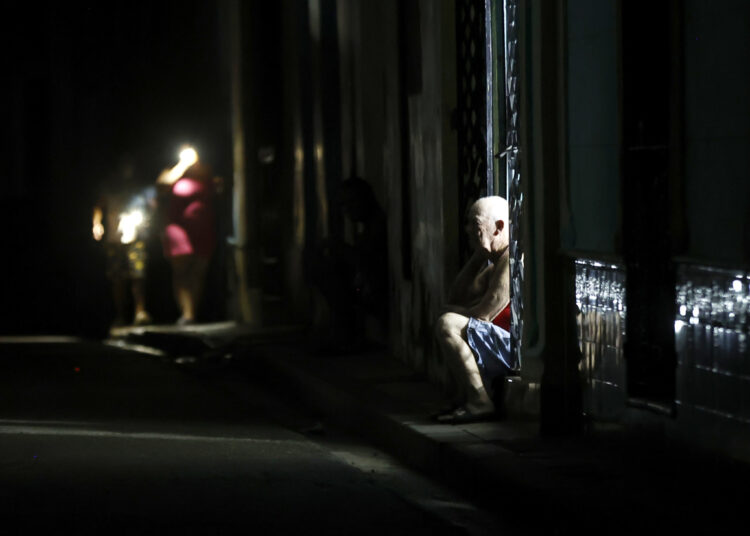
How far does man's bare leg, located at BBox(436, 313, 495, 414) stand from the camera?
1052 cm

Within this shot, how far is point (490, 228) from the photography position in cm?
1055

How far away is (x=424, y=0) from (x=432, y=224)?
1643 mm

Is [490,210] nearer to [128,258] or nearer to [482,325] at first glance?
[482,325]

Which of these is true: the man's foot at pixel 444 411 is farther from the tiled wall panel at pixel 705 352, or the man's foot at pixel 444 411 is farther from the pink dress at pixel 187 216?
the pink dress at pixel 187 216

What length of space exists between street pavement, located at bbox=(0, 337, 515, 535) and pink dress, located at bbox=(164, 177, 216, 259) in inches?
292

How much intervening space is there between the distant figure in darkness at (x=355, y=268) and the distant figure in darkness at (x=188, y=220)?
6546 millimetres

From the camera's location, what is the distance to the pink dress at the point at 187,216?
21875mm

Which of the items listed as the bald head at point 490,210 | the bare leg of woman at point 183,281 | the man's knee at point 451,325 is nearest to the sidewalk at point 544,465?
the man's knee at point 451,325

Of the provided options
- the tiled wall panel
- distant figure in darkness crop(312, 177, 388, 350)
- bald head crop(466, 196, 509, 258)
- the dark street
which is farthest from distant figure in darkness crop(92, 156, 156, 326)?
the tiled wall panel

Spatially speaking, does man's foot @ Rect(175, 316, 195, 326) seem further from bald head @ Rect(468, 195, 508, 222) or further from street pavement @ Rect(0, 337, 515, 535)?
bald head @ Rect(468, 195, 508, 222)

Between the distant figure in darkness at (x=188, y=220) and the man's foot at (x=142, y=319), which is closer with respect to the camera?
the distant figure in darkness at (x=188, y=220)

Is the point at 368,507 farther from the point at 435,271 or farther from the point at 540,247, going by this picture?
the point at 435,271

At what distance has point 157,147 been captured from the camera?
25.8 metres

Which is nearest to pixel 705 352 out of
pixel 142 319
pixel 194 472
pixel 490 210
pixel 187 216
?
pixel 490 210
